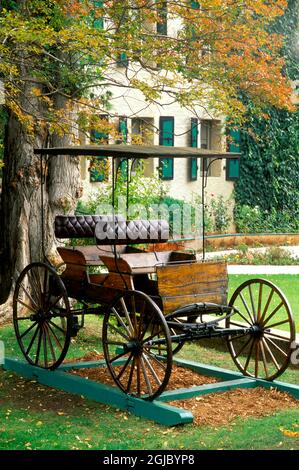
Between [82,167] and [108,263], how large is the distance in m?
12.1

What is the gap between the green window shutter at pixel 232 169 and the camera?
928 inches

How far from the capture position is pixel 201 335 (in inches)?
318

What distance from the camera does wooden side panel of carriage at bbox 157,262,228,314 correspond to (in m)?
7.98

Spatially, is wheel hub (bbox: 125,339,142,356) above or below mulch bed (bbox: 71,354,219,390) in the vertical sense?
above

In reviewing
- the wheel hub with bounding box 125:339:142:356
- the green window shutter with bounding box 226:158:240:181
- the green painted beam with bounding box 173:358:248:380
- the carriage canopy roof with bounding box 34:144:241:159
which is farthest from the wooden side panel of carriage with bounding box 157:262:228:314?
the green window shutter with bounding box 226:158:240:181

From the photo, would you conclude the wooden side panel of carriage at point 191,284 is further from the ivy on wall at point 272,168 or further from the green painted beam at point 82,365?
the ivy on wall at point 272,168

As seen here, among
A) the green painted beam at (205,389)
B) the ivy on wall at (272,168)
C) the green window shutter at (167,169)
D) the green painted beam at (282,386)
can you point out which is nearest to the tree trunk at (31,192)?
the green painted beam at (205,389)

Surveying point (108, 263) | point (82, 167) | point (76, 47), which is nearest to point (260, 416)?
point (108, 263)

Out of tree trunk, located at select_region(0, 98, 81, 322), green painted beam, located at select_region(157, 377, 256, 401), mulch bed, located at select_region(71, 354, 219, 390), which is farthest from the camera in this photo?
tree trunk, located at select_region(0, 98, 81, 322)

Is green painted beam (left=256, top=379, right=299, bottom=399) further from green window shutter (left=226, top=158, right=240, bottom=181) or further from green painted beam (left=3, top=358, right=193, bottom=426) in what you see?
green window shutter (left=226, top=158, right=240, bottom=181)

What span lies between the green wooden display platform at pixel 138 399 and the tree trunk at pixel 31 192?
2.67 meters

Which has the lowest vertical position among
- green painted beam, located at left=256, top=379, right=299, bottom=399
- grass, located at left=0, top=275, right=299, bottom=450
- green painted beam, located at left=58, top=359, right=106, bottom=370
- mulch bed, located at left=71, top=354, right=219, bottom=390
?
grass, located at left=0, top=275, right=299, bottom=450

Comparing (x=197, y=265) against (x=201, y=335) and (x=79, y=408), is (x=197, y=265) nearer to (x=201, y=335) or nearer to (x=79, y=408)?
(x=201, y=335)

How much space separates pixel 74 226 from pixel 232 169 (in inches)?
557
